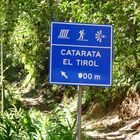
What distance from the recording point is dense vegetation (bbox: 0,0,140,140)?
8.48m

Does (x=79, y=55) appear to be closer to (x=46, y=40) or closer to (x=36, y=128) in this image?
(x=36, y=128)

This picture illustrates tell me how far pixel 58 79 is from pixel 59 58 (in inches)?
8.8

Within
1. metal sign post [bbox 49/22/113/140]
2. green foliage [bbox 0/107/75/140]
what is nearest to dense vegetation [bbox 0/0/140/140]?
green foliage [bbox 0/107/75/140]

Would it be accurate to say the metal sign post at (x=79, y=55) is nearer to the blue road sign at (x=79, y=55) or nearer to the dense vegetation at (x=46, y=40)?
the blue road sign at (x=79, y=55)

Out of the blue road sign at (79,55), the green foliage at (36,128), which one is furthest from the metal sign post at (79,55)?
the green foliage at (36,128)

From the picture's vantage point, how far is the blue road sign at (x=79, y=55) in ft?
14.4

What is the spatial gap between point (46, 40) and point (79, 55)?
1555 cm

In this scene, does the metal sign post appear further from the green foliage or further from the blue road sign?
the green foliage

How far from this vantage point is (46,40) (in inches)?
781

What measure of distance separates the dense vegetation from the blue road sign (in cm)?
288

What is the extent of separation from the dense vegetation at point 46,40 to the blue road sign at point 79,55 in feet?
9.46

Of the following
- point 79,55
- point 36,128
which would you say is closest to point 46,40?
point 36,128

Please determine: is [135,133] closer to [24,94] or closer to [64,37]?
[64,37]

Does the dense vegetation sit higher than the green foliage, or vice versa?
the dense vegetation
